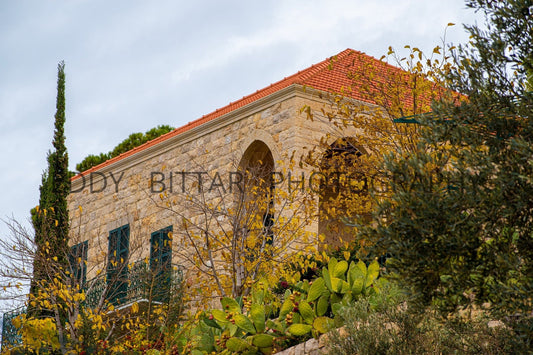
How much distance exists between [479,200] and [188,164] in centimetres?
1173

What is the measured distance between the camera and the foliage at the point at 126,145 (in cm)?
3381

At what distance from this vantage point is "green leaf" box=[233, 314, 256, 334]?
10945 millimetres

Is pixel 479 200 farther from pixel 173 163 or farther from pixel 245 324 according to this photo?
pixel 173 163

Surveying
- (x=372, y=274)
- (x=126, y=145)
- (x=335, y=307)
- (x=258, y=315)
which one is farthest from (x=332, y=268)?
(x=126, y=145)

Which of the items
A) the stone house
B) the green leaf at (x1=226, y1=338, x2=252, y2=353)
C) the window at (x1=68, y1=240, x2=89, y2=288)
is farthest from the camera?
the stone house

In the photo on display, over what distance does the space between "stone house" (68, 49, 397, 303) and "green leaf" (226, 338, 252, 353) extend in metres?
2.73

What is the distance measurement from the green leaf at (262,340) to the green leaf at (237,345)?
13cm

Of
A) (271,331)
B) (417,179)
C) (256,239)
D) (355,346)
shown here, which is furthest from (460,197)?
(256,239)

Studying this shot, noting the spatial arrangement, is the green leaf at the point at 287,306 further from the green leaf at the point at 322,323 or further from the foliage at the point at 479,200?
the foliage at the point at 479,200

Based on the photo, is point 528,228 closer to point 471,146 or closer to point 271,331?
point 471,146

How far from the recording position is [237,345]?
35.5ft

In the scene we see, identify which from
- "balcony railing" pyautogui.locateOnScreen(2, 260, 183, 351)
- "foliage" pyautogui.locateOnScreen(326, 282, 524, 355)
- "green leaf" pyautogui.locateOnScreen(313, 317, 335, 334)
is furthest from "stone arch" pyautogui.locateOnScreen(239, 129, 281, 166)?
"foliage" pyautogui.locateOnScreen(326, 282, 524, 355)

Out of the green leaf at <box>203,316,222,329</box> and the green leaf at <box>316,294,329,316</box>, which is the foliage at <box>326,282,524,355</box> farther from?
the green leaf at <box>203,316,222,329</box>

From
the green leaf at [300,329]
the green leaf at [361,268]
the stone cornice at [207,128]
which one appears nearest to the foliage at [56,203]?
the stone cornice at [207,128]
